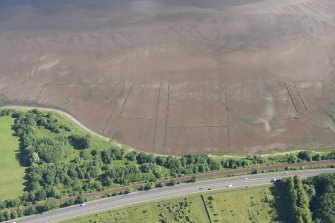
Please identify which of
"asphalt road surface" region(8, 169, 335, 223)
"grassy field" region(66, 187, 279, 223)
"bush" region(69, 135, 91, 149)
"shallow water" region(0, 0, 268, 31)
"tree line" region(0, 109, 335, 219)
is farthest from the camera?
"shallow water" region(0, 0, 268, 31)

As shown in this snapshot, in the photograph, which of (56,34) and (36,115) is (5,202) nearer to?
(36,115)

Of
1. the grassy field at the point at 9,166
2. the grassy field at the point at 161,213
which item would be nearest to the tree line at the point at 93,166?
the grassy field at the point at 9,166

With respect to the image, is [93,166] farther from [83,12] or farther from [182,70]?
[83,12]

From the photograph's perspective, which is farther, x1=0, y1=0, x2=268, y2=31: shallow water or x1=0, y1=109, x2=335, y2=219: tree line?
x1=0, y1=0, x2=268, y2=31: shallow water

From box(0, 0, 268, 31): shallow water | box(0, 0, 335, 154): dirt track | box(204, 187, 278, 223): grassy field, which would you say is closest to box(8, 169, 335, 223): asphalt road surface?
box(204, 187, 278, 223): grassy field

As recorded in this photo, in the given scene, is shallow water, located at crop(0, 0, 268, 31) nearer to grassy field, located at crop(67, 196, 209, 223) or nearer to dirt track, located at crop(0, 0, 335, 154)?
dirt track, located at crop(0, 0, 335, 154)

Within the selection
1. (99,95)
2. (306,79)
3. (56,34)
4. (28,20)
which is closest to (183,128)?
(99,95)

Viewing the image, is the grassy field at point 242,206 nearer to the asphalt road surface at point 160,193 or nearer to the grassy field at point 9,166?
the asphalt road surface at point 160,193

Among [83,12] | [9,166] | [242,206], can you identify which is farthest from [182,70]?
[9,166]
